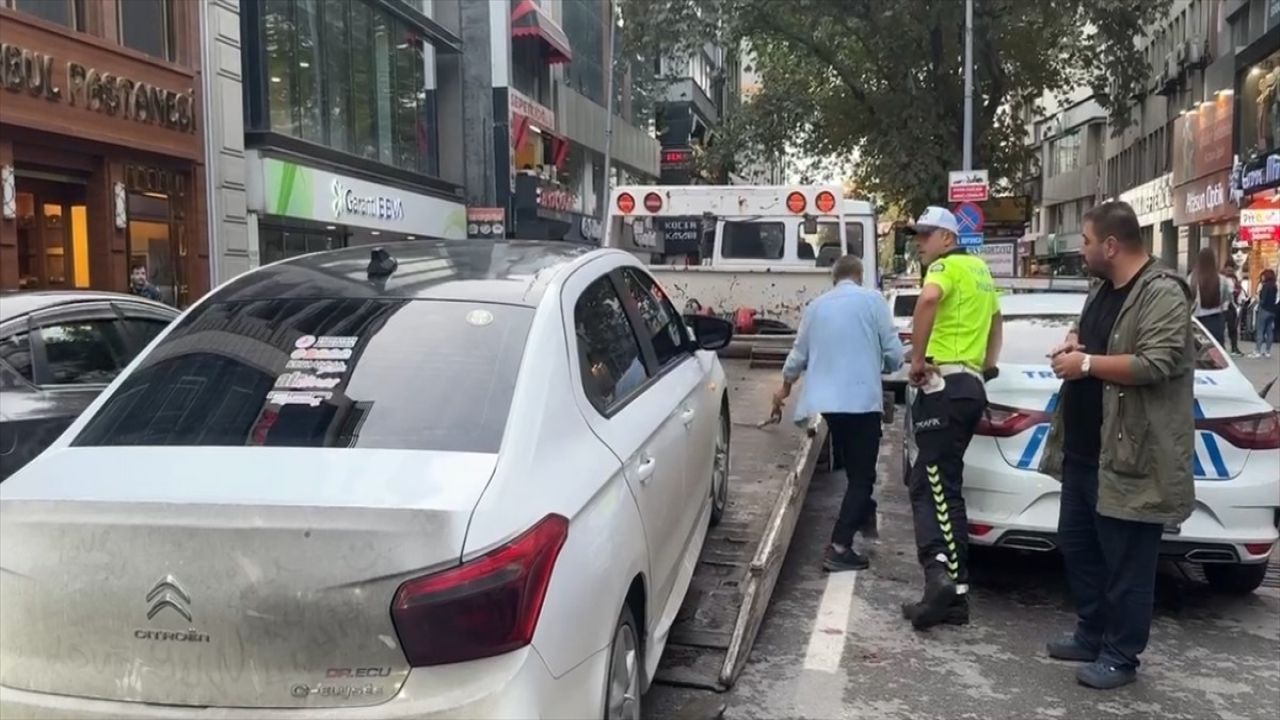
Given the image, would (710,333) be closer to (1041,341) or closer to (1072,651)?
(1041,341)

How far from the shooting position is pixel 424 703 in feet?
7.77

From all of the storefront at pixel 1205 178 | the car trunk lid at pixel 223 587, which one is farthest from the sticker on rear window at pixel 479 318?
the storefront at pixel 1205 178

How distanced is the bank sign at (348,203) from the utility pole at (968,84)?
12080mm

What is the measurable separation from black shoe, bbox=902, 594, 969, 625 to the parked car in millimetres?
4141

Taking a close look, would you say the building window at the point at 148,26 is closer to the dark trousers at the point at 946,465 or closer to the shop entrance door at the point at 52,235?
the shop entrance door at the point at 52,235

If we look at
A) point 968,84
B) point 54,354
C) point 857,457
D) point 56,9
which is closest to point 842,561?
point 857,457

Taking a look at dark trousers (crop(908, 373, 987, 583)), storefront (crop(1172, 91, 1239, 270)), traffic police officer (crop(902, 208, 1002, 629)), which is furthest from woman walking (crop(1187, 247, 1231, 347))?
storefront (crop(1172, 91, 1239, 270))

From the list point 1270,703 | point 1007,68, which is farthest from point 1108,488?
point 1007,68

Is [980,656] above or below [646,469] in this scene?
below

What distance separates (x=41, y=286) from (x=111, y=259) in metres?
0.99

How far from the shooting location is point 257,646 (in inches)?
94.3

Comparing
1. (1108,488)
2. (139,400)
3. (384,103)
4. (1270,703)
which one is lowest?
(1270,703)

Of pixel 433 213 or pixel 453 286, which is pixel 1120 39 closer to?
pixel 433 213

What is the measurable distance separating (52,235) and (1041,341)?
13.1 metres
